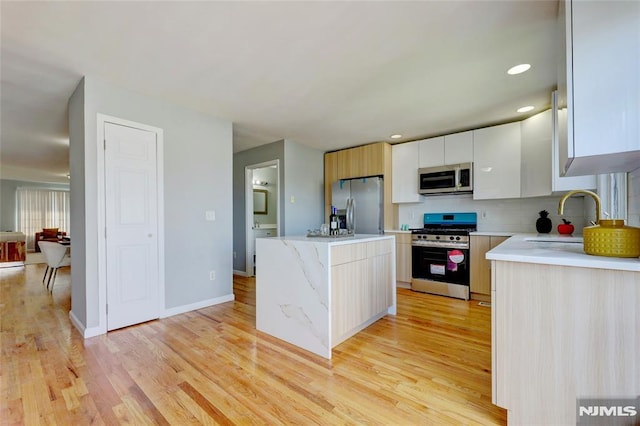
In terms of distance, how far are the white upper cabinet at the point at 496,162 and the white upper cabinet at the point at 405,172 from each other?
837mm

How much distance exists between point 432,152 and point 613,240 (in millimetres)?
3181

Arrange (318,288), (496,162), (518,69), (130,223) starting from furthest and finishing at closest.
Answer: (496,162)
(130,223)
(518,69)
(318,288)

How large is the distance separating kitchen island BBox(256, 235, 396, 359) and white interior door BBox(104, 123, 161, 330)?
4.05ft

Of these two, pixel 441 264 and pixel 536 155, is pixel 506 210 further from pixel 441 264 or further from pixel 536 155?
pixel 441 264

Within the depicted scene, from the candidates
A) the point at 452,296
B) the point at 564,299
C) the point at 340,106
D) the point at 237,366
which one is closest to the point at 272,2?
the point at 340,106

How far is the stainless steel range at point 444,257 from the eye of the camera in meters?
3.70

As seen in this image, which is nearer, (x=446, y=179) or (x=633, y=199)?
(x=633, y=199)

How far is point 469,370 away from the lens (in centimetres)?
195

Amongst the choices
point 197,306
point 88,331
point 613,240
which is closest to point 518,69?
point 613,240

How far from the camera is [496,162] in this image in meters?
3.70

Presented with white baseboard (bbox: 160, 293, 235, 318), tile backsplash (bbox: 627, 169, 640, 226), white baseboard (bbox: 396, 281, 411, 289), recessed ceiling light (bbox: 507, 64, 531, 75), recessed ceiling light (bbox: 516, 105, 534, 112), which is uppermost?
recessed ceiling light (bbox: 507, 64, 531, 75)

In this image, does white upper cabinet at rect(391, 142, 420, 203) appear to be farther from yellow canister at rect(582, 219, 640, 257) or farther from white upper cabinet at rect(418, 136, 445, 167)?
yellow canister at rect(582, 219, 640, 257)

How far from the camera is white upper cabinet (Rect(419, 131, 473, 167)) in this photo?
3.93 metres

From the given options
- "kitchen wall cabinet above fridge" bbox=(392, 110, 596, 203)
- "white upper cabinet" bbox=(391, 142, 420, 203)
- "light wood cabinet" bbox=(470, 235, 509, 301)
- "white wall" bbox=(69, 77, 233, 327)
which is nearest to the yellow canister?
"kitchen wall cabinet above fridge" bbox=(392, 110, 596, 203)
